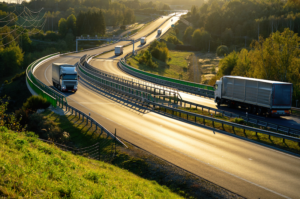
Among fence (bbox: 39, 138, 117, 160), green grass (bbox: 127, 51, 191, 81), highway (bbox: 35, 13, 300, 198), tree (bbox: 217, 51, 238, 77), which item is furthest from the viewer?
green grass (bbox: 127, 51, 191, 81)

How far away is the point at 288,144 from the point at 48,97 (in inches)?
1019

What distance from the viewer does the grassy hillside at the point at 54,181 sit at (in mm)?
8684

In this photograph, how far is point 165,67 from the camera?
9625 centimetres

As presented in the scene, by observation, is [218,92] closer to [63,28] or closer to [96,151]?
[96,151]

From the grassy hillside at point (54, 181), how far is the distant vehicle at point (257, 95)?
18.2m

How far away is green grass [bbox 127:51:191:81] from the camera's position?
8253 cm

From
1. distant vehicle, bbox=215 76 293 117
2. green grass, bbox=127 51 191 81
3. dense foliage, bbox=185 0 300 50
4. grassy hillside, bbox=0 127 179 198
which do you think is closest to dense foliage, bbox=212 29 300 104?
distant vehicle, bbox=215 76 293 117

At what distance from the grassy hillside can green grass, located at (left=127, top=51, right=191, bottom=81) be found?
2628 inches

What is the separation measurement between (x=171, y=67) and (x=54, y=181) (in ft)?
294

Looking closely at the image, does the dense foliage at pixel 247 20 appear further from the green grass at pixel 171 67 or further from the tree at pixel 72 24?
the tree at pixel 72 24

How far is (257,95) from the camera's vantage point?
29.3 metres

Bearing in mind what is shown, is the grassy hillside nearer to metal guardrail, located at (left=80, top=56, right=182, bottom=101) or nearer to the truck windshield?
metal guardrail, located at (left=80, top=56, right=182, bottom=101)

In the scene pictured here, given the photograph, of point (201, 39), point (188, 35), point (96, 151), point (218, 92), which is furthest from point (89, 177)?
point (188, 35)

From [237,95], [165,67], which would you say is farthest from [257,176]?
[165,67]
